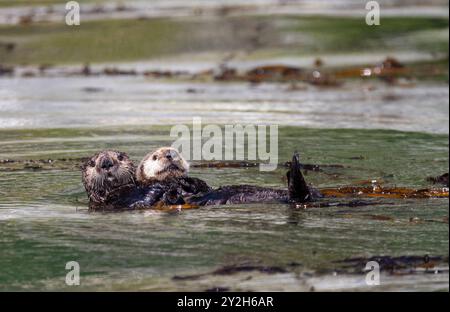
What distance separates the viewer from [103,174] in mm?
9242

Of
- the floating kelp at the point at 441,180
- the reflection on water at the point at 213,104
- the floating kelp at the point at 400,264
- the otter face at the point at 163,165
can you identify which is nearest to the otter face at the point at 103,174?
the otter face at the point at 163,165

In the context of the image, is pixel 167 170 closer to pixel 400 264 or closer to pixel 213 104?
pixel 400 264

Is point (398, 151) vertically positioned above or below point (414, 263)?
Result: above

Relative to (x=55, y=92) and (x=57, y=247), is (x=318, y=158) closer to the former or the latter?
(x=57, y=247)

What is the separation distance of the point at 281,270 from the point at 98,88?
12176mm

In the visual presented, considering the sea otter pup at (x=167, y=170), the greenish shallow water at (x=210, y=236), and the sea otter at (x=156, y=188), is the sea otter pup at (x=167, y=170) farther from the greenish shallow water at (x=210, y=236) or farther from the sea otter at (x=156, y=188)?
the greenish shallow water at (x=210, y=236)

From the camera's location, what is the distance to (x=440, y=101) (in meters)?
16.8

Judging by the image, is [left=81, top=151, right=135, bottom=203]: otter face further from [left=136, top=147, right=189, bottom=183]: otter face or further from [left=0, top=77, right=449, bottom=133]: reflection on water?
[left=0, top=77, right=449, bottom=133]: reflection on water

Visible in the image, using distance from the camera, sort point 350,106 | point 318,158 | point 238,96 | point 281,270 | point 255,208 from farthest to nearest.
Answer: point 238,96 < point 350,106 < point 318,158 < point 255,208 < point 281,270

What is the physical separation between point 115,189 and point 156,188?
1.24 ft

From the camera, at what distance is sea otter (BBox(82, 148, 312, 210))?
360 inches

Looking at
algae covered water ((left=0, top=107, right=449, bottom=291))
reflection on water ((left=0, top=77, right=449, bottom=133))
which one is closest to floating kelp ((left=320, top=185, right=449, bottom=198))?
algae covered water ((left=0, top=107, right=449, bottom=291))

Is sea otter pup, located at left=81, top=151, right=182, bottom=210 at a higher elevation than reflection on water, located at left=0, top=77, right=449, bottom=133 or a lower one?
lower
